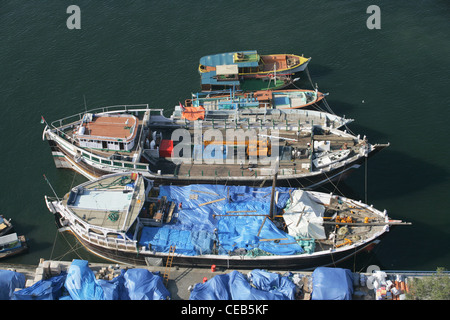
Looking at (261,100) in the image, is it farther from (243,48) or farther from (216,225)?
(216,225)

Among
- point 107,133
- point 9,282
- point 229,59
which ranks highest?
point 229,59

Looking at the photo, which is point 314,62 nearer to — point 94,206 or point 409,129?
point 409,129

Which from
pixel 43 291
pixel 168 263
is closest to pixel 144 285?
pixel 168 263

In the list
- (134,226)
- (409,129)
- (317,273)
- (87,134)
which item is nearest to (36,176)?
(87,134)

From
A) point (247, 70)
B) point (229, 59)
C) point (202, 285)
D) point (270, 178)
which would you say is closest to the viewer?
point (202, 285)

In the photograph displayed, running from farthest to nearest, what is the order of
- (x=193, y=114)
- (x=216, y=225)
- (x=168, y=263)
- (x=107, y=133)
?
(x=193, y=114) → (x=107, y=133) → (x=216, y=225) → (x=168, y=263)

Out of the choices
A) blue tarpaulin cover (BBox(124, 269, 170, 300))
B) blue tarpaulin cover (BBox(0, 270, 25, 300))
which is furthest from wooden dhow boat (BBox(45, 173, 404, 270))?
blue tarpaulin cover (BBox(0, 270, 25, 300))

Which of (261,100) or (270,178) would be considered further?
(261,100)
